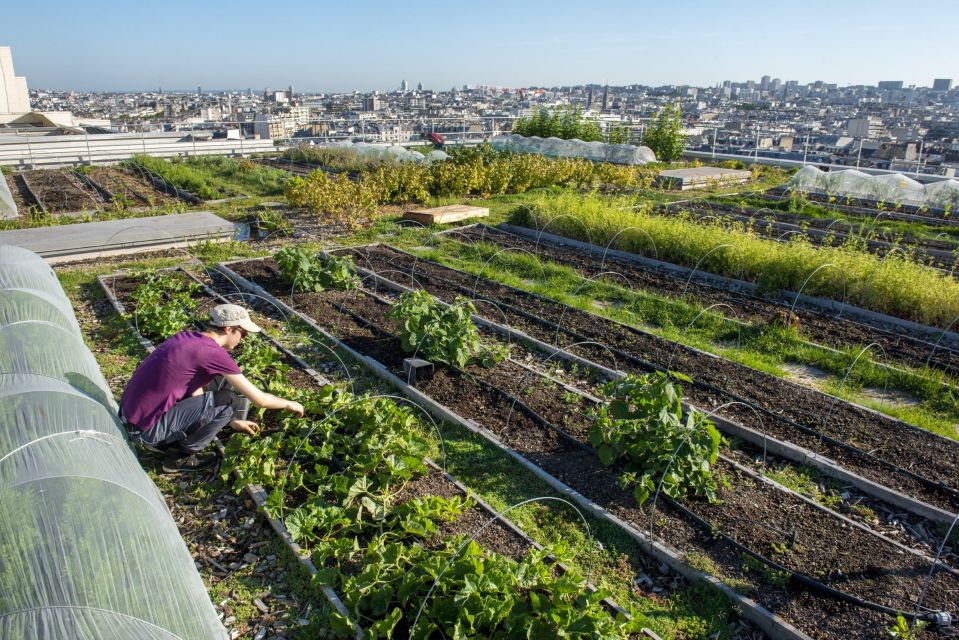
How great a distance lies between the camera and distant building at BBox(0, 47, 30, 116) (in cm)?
4131

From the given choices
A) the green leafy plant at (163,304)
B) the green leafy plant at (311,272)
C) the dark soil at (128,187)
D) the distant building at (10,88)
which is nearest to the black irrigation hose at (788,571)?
the green leafy plant at (163,304)

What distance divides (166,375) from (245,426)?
667 mm

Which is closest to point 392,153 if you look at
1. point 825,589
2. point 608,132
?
point 608,132

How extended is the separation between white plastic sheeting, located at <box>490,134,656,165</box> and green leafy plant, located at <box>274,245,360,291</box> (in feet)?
42.0

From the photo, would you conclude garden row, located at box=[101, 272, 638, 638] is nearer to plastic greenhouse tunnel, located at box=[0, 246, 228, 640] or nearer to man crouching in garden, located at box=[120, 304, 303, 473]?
man crouching in garden, located at box=[120, 304, 303, 473]

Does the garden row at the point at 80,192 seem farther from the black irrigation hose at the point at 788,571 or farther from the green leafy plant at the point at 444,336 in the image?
the black irrigation hose at the point at 788,571

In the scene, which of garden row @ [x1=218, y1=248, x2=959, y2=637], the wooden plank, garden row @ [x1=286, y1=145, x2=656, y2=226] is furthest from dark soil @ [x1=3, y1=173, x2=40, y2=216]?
garden row @ [x1=218, y1=248, x2=959, y2=637]

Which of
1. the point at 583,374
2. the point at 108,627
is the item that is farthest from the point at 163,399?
the point at 583,374

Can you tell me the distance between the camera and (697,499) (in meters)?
4.19

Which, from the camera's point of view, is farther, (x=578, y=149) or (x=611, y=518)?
(x=578, y=149)

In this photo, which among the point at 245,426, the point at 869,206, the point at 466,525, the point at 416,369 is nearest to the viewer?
the point at 466,525

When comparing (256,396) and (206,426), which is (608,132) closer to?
(256,396)

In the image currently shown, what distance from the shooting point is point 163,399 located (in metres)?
4.11

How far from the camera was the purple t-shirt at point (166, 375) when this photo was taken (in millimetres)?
4074
